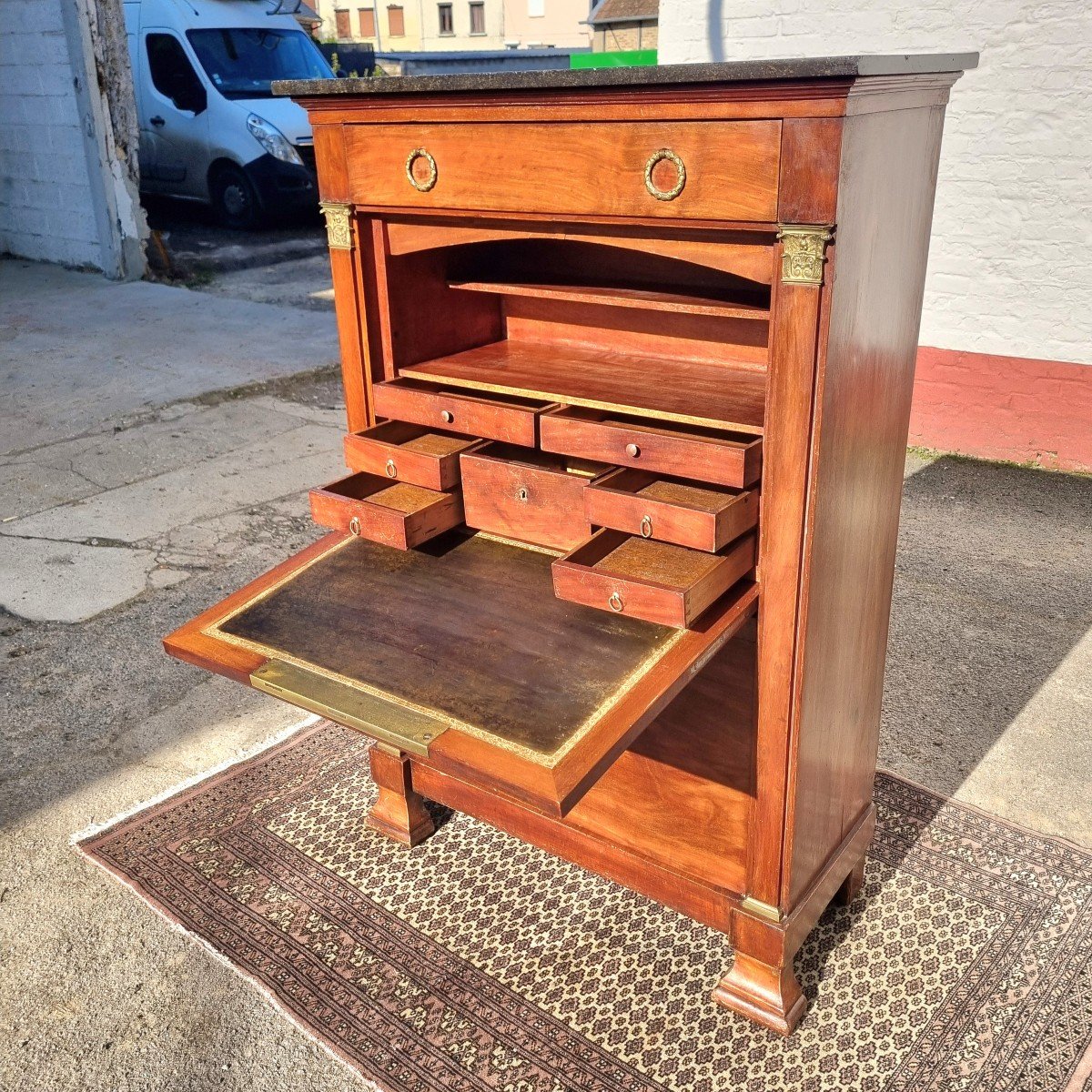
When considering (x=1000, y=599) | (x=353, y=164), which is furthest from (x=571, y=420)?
(x=1000, y=599)

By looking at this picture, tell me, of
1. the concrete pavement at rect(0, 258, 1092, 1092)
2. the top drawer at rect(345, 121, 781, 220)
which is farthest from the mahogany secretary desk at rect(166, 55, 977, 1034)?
the concrete pavement at rect(0, 258, 1092, 1092)

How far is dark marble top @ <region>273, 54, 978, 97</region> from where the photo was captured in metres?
1.44

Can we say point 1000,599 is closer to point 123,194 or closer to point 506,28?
point 123,194

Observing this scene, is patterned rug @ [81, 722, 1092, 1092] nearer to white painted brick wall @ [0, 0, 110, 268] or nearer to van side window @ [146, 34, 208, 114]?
white painted brick wall @ [0, 0, 110, 268]

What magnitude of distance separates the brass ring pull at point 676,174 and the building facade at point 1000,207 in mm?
3753

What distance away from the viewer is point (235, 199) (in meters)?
10.9

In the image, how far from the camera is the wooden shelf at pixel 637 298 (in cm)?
188

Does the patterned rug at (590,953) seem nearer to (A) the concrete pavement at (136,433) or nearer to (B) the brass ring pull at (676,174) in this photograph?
(B) the brass ring pull at (676,174)

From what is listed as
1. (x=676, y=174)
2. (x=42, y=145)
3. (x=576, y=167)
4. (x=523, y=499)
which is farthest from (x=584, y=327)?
(x=42, y=145)

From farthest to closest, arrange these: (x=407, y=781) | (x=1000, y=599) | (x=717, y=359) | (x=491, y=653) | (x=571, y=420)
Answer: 1. (x=1000, y=599)
2. (x=407, y=781)
3. (x=717, y=359)
4. (x=571, y=420)
5. (x=491, y=653)

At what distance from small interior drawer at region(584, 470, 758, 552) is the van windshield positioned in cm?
1006

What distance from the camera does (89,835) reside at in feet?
8.87

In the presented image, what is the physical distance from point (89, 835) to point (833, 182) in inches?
90.8

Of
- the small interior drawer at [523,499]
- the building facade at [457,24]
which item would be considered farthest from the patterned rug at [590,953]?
the building facade at [457,24]
